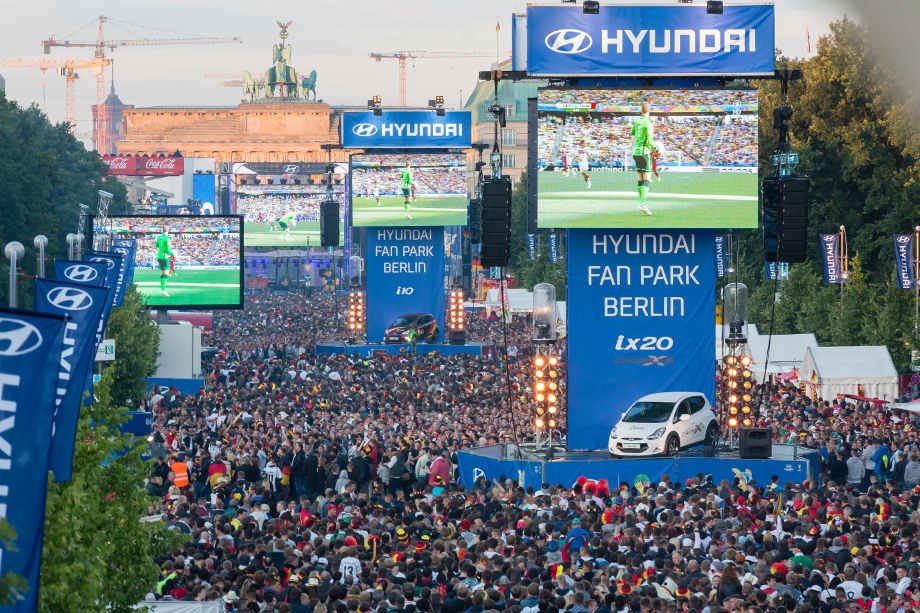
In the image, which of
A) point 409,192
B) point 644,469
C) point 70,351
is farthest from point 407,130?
point 70,351

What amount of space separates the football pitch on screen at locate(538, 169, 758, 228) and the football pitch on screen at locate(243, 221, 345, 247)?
230 feet

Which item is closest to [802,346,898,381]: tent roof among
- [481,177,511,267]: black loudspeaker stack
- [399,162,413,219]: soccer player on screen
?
[481,177,511,267]: black loudspeaker stack

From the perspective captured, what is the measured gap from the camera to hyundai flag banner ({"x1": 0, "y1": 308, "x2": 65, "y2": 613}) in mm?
8758

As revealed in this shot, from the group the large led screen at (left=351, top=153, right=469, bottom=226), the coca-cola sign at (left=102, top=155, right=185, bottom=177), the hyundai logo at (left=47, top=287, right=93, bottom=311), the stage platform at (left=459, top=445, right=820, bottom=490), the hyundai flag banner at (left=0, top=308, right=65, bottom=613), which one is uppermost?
the coca-cola sign at (left=102, top=155, right=185, bottom=177)

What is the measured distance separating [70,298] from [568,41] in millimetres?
16639

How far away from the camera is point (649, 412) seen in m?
30.6

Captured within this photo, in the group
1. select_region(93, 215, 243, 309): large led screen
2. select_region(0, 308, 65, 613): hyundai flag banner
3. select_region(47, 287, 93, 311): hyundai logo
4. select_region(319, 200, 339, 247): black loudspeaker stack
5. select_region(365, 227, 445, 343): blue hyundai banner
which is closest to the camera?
select_region(0, 308, 65, 613): hyundai flag banner

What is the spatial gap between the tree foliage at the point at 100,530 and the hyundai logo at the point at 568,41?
1688 cm

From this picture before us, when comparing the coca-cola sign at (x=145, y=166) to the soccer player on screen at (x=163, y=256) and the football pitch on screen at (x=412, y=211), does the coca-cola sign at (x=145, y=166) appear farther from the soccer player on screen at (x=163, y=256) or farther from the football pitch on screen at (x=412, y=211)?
the soccer player on screen at (x=163, y=256)

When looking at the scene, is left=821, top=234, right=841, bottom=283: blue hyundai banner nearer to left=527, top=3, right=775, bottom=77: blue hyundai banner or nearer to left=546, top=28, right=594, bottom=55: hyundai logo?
left=527, top=3, right=775, bottom=77: blue hyundai banner

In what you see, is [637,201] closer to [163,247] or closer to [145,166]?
[163,247]

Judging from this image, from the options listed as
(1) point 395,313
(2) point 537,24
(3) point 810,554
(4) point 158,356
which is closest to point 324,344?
(1) point 395,313

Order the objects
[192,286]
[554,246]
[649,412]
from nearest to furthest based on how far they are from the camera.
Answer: [649,412] < [192,286] < [554,246]

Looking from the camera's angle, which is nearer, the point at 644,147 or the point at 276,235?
the point at 644,147
